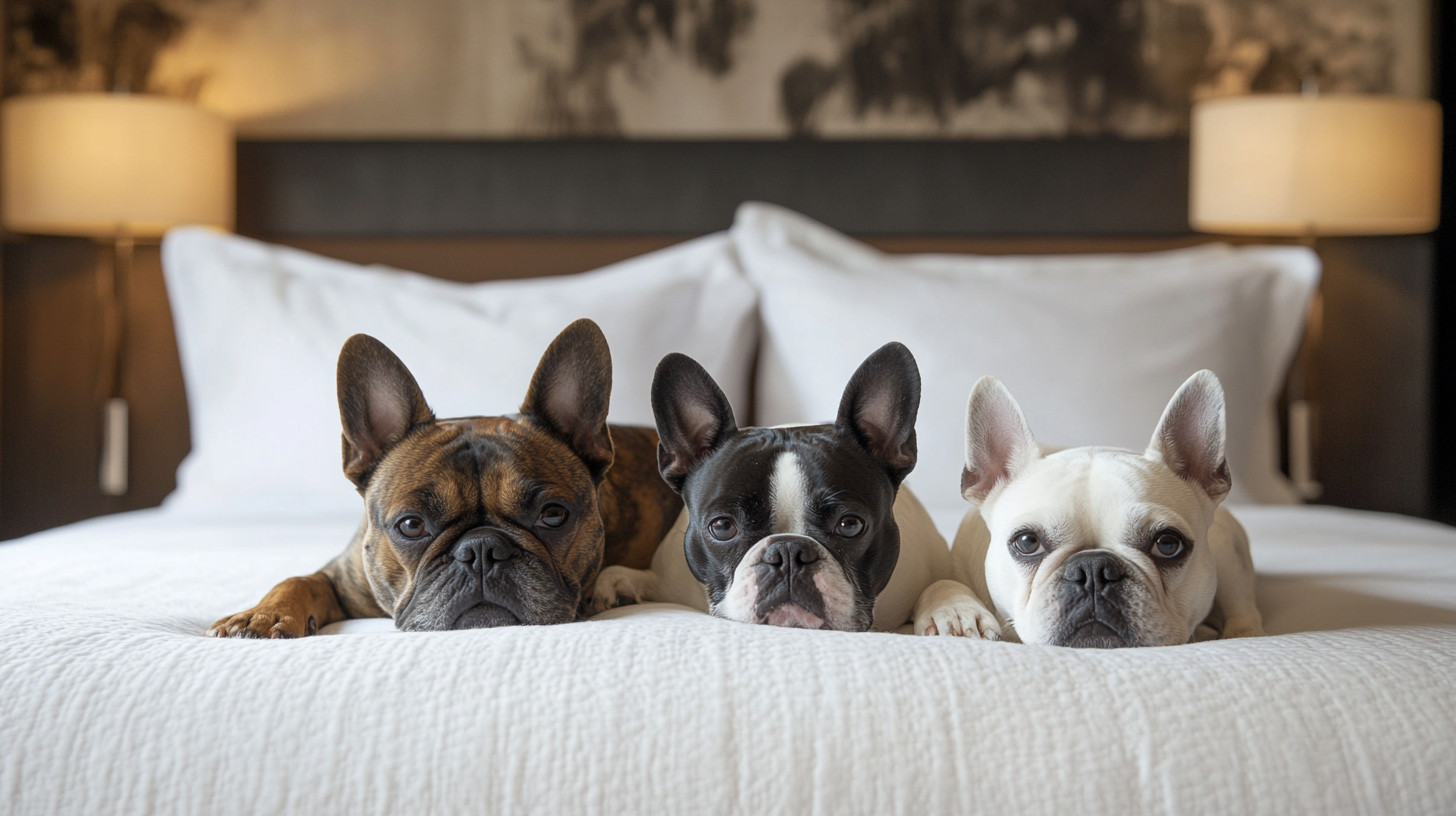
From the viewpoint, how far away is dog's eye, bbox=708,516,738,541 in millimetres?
979

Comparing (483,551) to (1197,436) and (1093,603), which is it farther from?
(1197,436)

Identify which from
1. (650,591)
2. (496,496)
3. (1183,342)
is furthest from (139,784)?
(1183,342)

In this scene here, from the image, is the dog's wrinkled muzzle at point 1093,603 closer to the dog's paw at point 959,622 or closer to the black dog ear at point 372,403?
the dog's paw at point 959,622

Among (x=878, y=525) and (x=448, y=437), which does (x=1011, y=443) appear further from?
(x=448, y=437)

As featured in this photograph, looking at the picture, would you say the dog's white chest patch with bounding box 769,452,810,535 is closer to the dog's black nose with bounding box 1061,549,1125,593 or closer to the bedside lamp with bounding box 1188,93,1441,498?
the dog's black nose with bounding box 1061,549,1125,593

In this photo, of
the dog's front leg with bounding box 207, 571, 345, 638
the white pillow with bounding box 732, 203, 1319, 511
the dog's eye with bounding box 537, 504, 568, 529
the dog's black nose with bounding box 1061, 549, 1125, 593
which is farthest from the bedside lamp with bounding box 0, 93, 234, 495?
the dog's black nose with bounding box 1061, 549, 1125, 593

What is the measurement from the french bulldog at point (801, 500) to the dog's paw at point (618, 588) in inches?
4.6

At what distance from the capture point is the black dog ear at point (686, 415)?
102cm

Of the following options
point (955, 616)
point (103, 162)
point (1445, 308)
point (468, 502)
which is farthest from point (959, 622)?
point (1445, 308)

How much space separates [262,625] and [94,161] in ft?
6.51

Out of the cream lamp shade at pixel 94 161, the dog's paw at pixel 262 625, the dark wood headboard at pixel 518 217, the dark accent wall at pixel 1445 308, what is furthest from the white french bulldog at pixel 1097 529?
the dark accent wall at pixel 1445 308

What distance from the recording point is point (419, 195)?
114 inches

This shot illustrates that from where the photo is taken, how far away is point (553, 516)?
3.43ft

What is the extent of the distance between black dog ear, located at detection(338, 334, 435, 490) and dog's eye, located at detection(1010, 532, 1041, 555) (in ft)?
2.02
